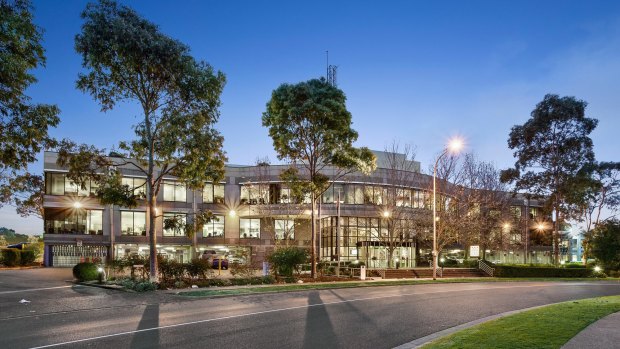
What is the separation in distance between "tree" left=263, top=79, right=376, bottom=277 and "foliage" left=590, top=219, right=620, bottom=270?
28.3 metres

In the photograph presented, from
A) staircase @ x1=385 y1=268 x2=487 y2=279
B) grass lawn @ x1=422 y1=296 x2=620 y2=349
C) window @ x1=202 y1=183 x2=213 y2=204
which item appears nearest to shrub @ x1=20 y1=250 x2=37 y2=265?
window @ x1=202 y1=183 x2=213 y2=204

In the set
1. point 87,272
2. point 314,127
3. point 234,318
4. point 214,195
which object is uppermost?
point 314,127

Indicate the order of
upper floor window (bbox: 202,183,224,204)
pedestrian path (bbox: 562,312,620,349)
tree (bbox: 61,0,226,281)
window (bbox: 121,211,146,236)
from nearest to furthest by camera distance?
1. pedestrian path (bbox: 562,312,620,349)
2. tree (bbox: 61,0,226,281)
3. window (bbox: 121,211,146,236)
4. upper floor window (bbox: 202,183,224,204)

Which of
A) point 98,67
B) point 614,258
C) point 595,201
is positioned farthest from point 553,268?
point 98,67

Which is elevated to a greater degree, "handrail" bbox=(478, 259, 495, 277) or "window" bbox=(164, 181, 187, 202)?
"window" bbox=(164, 181, 187, 202)

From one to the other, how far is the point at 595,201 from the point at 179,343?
60.9m

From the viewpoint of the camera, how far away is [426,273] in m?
42.1

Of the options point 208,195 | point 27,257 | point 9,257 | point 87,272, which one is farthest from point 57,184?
point 87,272

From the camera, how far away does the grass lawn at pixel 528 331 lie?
9.53m

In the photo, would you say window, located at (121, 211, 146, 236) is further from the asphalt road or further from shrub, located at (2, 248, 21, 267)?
the asphalt road

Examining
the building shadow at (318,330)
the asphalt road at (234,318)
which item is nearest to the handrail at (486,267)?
the asphalt road at (234,318)

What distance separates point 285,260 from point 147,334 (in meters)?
18.0

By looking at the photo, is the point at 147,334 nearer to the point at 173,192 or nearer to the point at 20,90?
the point at 20,90

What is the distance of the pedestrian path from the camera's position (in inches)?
366
